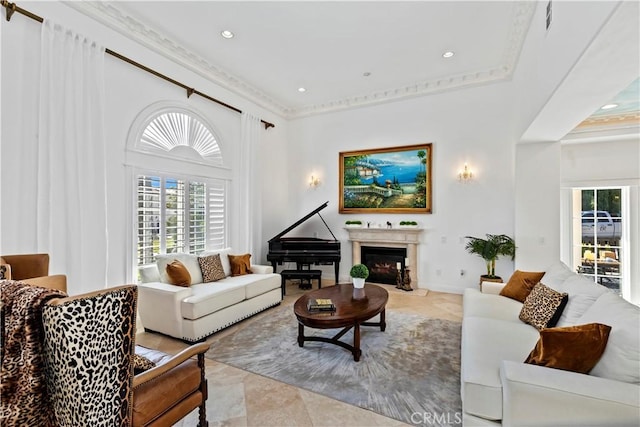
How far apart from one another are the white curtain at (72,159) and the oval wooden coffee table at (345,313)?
242 centimetres

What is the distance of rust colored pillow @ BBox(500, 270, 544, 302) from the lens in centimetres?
312

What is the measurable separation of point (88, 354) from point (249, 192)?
4587mm

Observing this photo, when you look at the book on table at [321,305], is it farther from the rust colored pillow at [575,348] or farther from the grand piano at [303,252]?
the grand piano at [303,252]

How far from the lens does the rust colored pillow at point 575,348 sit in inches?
62.1

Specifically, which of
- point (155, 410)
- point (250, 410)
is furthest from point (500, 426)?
point (155, 410)

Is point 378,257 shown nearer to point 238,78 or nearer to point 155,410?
point 238,78

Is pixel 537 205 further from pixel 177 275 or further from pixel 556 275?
pixel 177 275

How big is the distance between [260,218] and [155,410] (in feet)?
14.8

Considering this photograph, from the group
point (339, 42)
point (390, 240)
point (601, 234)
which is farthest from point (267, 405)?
point (601, 234)

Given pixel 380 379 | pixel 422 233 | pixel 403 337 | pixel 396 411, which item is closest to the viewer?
pixel 396 411

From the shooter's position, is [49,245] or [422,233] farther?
[422,233]

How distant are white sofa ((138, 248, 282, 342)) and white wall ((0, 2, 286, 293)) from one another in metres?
0.51

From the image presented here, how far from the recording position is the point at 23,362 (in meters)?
1.18

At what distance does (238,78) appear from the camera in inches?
206
